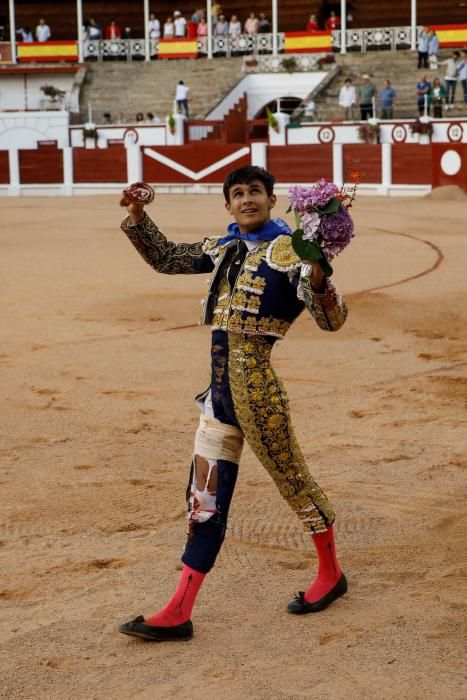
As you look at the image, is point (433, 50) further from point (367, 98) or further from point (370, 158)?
point (370, 158)

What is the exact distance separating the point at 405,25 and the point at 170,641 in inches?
1150

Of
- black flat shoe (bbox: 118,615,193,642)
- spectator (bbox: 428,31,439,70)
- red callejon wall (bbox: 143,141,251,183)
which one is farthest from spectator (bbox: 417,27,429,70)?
black flat shoe (bbox: 118,615,193,642)

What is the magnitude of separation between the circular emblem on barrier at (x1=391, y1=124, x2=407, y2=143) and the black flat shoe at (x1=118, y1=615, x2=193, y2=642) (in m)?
19.6

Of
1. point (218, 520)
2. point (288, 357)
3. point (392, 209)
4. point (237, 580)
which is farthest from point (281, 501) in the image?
point (392, 209)

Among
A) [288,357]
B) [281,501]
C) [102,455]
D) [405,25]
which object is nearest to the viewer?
[281,501]

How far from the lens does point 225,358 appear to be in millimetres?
3102

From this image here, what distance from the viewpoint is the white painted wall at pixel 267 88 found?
1074 inches

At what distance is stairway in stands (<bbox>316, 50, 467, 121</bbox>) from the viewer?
24.6 metres

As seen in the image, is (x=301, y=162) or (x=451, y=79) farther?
(x=451, y=79)

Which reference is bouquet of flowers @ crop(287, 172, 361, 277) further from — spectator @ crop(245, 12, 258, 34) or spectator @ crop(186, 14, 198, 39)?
spectator @ crop(186, 14, 198, 39)

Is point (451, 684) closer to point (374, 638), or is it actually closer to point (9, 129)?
point (374, 638)

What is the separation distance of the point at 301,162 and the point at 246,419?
1953 centimetres

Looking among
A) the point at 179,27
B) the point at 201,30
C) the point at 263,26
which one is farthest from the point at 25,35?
the point at 263,26

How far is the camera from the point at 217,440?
3098 mm
